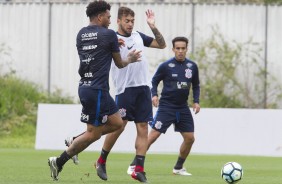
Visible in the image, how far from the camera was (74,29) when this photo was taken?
1154 inches

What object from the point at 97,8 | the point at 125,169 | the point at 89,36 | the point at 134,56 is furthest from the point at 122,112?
the point at 125,169

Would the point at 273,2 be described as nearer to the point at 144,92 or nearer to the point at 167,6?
the point at 167,6

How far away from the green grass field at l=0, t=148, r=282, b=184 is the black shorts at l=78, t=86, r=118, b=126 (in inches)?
34.3

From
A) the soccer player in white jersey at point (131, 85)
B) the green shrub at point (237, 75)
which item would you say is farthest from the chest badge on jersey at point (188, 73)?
the green shrub at point (237, 75)

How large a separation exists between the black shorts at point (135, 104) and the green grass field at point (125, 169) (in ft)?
2.84

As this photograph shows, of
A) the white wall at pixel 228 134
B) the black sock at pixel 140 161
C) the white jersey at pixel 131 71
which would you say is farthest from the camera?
the white wall at pixel 228 134

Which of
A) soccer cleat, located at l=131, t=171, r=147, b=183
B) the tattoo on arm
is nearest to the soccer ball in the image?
soccer cleat, located at l=131, t=171, r=147, b=183

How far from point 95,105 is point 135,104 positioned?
4.71 feet

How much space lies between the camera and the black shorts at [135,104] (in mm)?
12898

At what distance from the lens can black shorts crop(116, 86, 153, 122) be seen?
1290cm

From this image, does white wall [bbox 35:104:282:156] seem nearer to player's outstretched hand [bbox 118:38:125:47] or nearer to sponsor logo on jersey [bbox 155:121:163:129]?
sponsor logo on jersey [bbox 155:121:163:129]

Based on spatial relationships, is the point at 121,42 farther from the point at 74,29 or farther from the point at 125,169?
the point at 74,29

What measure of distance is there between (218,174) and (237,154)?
A: 7.02 meters

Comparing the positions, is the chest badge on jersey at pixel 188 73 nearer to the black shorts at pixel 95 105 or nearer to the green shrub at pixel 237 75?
the black shorts at pixel 95 105
